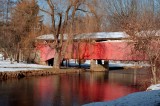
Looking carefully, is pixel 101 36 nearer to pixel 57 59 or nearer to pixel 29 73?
pixel 57 59

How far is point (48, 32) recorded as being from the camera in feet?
114

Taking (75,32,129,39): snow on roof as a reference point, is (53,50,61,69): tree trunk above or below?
below

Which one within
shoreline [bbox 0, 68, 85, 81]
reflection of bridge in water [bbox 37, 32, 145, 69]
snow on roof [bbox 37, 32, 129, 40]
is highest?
snow on roof [bbox 37, 32, 129, 40]

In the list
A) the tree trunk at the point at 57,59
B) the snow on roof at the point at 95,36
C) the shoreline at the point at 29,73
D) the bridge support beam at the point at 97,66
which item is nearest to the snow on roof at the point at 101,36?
the snow on roof at the point at 95,36

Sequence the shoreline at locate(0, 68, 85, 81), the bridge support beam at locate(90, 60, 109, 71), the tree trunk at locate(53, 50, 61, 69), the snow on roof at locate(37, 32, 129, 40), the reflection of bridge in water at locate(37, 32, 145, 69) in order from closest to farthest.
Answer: the shoreline at locate(0, 68, 85, 81), the reflection of bridge in water at locate(37, 32, 145, 69), the tree trunk at locate(53, 50, 61, 69), the snow on roof at locate(37, 32, 129, 40), the bridge support beam at locate(90, 60, 109, 71)

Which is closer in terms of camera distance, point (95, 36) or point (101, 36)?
point (95, 36)

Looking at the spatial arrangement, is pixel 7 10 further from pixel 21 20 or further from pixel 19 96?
pixel 19 96

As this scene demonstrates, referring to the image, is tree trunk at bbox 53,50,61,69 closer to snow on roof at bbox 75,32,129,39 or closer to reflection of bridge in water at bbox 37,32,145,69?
snow on roof at bbox 75,32,129,39

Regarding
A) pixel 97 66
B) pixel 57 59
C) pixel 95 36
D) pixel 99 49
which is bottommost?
pixel 97 66

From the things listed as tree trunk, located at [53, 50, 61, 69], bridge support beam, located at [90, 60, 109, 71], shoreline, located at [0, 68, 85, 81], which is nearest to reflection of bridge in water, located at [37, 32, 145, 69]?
bridge support beam, located at [90, 60, 109, 71]

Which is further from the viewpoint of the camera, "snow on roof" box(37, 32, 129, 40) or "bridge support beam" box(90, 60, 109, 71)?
"bridge support beam" box(90, 60, 109, 71)

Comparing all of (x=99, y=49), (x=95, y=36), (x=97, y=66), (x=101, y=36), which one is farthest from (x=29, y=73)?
(x=97, y=66)

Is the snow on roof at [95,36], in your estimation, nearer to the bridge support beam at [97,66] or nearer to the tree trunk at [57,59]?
the tree trunk at [57,59]

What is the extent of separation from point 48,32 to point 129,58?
360 inches
